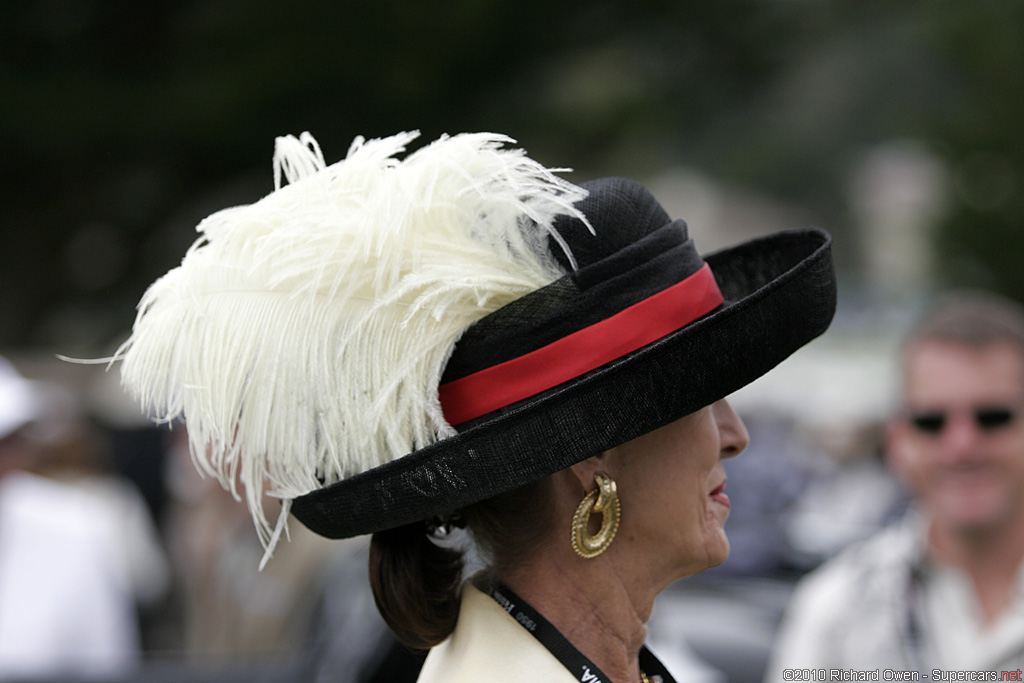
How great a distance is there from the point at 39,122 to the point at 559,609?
14.5 meters

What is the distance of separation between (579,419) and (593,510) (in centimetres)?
23

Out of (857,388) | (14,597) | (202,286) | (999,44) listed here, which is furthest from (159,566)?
(999,44)

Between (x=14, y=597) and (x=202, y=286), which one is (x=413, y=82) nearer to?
(x=14, y=597)

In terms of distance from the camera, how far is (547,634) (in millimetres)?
1786

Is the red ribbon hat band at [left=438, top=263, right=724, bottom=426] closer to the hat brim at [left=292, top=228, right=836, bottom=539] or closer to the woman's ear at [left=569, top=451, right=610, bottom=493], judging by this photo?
the hat brim at [left=292, top=228, right=836, bottom=539]

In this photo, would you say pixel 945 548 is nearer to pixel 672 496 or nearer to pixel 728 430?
pixel 728 430

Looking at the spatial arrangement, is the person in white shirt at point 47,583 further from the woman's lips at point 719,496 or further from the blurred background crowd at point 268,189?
the woman's lips at point 719,496

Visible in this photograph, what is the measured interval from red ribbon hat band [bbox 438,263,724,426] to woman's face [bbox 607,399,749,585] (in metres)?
0.20

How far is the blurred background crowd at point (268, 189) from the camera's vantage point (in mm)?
4824

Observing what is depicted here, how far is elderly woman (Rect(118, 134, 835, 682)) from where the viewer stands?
1.69m

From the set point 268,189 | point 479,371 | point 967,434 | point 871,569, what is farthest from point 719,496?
point 268,189

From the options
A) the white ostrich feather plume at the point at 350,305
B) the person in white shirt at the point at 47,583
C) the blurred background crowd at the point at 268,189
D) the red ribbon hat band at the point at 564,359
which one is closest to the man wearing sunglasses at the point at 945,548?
the blurred background crowd at the point at 268,189

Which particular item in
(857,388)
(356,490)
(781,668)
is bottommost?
(857,388)

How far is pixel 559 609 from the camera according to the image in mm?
1830
